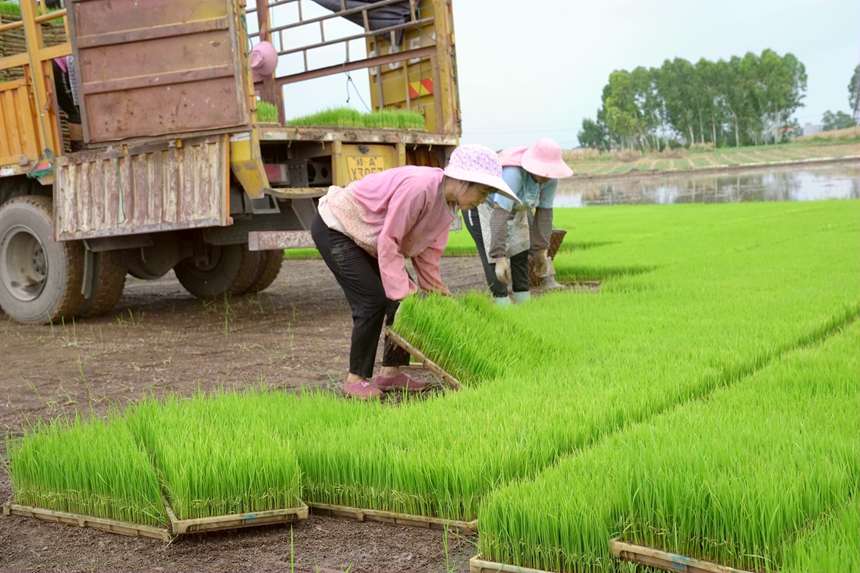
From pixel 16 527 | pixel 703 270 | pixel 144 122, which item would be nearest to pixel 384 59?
pixel 144 122

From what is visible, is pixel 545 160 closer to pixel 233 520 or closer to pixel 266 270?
pixel 266 270

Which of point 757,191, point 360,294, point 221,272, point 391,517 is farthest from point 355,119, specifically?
point 757,191

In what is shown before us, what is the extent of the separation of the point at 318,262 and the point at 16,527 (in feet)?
28.0

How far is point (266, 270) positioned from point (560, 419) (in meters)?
5.42

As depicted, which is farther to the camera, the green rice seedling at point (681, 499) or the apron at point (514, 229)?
the apron at point (514, 229)

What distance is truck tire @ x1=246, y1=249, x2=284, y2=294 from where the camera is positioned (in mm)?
8078

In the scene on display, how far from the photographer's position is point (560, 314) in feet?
17.7

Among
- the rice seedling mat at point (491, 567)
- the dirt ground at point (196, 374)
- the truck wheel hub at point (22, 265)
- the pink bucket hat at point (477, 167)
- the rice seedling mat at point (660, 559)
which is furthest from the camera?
the truck wheel hub at point (22, 265)

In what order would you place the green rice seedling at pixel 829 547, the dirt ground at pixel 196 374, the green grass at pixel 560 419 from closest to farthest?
the green rice seedling at pixel 829 547, the green grass at pixel 560 419, the dirt ground at pixel 196 374

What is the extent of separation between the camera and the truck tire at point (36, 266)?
21.9 ft

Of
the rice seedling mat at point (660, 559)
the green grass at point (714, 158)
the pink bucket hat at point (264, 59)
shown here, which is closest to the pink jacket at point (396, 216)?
the rice seedling mat at point (660, 559)

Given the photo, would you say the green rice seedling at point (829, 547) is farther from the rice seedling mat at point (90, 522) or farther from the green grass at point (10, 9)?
the green grass at point (10, 9)

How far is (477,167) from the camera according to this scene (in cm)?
380

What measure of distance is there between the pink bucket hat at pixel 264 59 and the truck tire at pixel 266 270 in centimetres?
155
